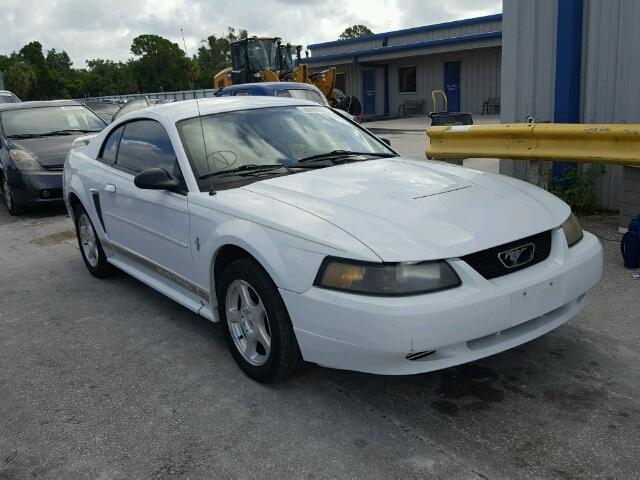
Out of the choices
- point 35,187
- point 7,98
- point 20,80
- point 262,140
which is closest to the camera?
point 262,140

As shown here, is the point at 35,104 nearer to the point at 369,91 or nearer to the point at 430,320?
the point at 430,320

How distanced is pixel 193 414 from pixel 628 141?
14.4 ft

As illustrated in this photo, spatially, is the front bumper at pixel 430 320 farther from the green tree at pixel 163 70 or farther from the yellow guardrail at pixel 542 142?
the green tree at pixel 163 70

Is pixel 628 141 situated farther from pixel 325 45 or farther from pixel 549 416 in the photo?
pixel 325 45

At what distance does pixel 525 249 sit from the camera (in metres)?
3.09

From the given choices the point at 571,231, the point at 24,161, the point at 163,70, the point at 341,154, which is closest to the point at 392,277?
the point at 571,231

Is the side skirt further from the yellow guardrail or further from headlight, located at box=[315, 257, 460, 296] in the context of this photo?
the yellow guardrail

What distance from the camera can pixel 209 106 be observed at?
4.35 m

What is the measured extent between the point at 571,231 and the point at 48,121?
28.9 ft

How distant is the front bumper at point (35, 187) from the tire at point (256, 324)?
607cm

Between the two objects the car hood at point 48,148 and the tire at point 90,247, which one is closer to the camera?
the tire at point 90,247

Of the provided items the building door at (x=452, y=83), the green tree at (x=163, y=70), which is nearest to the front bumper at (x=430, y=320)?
the building door at (x=452, y=83)

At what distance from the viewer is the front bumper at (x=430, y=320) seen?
8.94ft

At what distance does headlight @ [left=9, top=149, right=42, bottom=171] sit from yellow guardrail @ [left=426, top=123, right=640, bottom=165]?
541 cm
